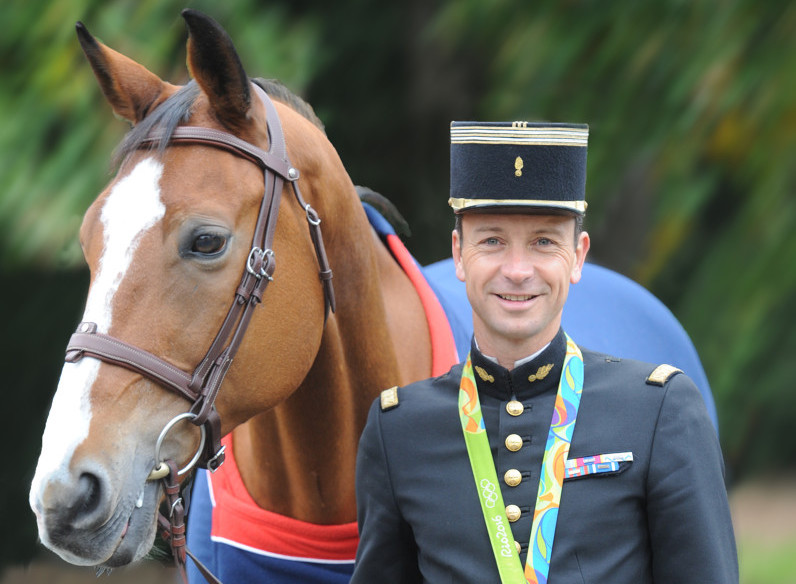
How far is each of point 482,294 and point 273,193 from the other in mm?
545

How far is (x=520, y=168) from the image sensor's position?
176cm

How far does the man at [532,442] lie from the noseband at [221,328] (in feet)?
1.01

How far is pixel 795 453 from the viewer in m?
3.06

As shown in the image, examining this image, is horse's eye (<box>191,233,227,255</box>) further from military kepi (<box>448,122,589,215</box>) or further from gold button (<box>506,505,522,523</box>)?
gold button (<box>506,505,522,523</box>)

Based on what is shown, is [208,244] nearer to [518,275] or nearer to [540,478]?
[518,275]

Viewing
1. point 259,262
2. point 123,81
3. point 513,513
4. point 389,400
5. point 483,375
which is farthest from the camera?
point 123,81

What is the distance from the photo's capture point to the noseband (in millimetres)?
1857

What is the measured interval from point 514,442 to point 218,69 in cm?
90

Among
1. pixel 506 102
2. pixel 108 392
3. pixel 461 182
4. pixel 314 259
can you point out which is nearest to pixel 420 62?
pixel 506 102

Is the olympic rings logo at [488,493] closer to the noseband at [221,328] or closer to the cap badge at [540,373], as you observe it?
the cap badge at [540,373]

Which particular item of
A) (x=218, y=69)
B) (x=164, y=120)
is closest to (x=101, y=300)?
(x=164, y=120)

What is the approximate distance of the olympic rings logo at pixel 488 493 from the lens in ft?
5.59

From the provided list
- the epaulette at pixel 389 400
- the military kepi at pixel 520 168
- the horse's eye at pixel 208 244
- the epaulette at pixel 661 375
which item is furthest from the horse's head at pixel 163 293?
the epaulette at pixel 661 375

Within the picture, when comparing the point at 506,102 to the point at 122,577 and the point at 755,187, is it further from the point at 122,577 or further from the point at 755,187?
the point at 122,577
